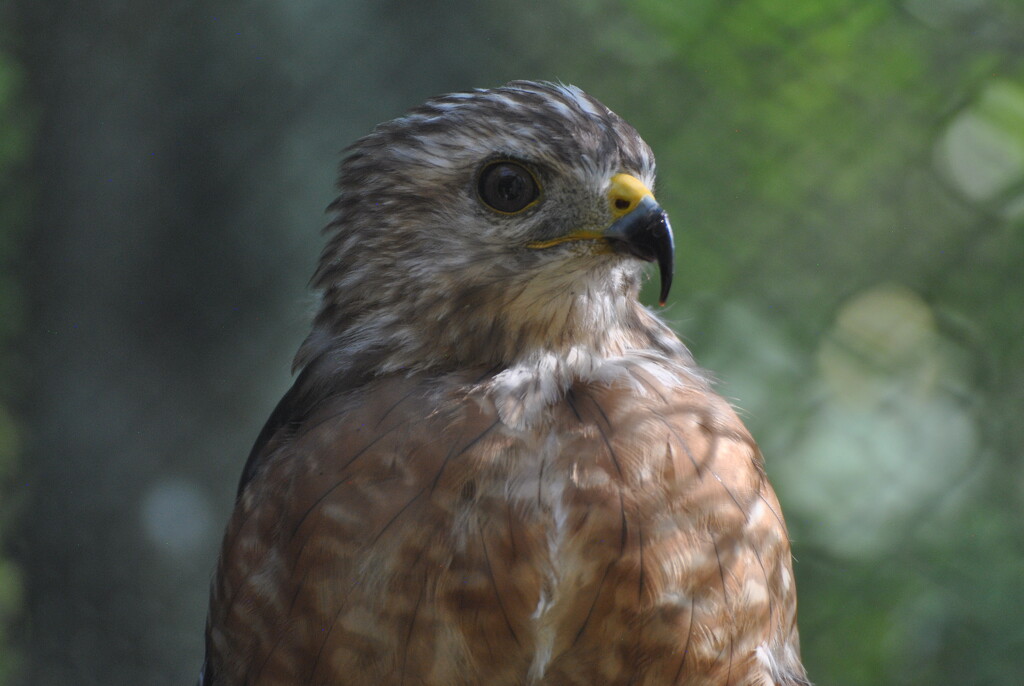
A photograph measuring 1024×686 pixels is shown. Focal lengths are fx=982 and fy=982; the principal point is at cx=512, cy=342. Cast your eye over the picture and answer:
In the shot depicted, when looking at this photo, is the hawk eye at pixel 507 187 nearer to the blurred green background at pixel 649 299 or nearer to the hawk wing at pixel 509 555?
the hawk wing at pixel 509 555

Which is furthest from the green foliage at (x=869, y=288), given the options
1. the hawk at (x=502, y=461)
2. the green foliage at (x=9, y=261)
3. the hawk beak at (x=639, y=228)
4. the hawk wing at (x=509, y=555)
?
the green foliage at (x=9, y=261)

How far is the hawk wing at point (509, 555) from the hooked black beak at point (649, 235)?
233 millimetres

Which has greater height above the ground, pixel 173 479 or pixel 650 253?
pixel 650 253

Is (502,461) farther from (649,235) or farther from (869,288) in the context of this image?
(869,288)

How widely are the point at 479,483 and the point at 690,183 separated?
1.70 metres

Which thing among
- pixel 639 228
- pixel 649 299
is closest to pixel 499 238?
pixel 639 228

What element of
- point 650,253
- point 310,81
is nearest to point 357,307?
point 650,253

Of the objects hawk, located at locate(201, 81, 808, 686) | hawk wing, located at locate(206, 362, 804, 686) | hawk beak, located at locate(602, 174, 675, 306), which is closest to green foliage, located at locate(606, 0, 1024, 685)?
hawk, located at locate(201, 81, 808, 686)

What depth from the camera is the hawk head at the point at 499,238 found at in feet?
5.34

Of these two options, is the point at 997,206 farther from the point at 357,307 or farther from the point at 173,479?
the point at 173,479

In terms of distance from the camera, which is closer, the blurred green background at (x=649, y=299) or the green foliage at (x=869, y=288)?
the blurred green background at (x=649, y=299)

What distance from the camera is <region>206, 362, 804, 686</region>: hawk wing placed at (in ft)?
Result: 4.76

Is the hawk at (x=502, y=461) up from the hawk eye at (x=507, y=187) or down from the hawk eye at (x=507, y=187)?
down

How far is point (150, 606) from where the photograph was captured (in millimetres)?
2686
